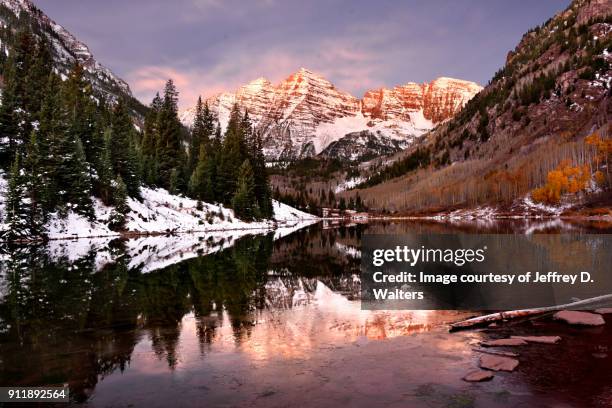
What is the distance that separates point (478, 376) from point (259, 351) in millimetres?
6222

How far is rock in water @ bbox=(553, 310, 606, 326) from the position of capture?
15.7m

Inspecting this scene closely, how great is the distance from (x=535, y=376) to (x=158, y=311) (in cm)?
1476

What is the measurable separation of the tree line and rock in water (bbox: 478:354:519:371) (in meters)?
60.9

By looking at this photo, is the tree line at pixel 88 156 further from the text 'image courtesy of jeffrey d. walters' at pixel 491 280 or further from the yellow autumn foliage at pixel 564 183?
the yellow autumn foliage at pixel 564 183

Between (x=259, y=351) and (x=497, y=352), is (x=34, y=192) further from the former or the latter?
(x=497, y=352)

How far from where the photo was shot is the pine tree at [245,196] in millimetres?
102062

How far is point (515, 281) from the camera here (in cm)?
2523

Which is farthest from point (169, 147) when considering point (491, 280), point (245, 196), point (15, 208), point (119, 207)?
point (491, 280)

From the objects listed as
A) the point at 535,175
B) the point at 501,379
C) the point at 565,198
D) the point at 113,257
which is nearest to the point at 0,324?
the point at 501,379

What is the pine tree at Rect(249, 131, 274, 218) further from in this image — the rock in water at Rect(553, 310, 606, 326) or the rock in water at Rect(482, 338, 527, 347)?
the rock in water at Rect(482, 338, 527, 347)

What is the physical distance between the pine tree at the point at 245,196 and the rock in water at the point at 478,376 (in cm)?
9247

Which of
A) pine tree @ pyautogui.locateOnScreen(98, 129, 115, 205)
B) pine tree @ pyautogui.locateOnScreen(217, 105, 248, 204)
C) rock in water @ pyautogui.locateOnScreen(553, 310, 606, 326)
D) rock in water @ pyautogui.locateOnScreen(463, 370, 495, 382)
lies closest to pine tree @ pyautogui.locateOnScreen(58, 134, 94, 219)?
pine tree @ pyautogui.locateOnScreen(98, 129, 115, 205)

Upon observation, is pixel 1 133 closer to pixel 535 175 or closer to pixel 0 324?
pixel 0 324

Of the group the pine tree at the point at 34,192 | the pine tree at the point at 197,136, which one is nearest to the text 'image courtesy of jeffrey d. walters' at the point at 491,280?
the pine tree at the point at 34,192
